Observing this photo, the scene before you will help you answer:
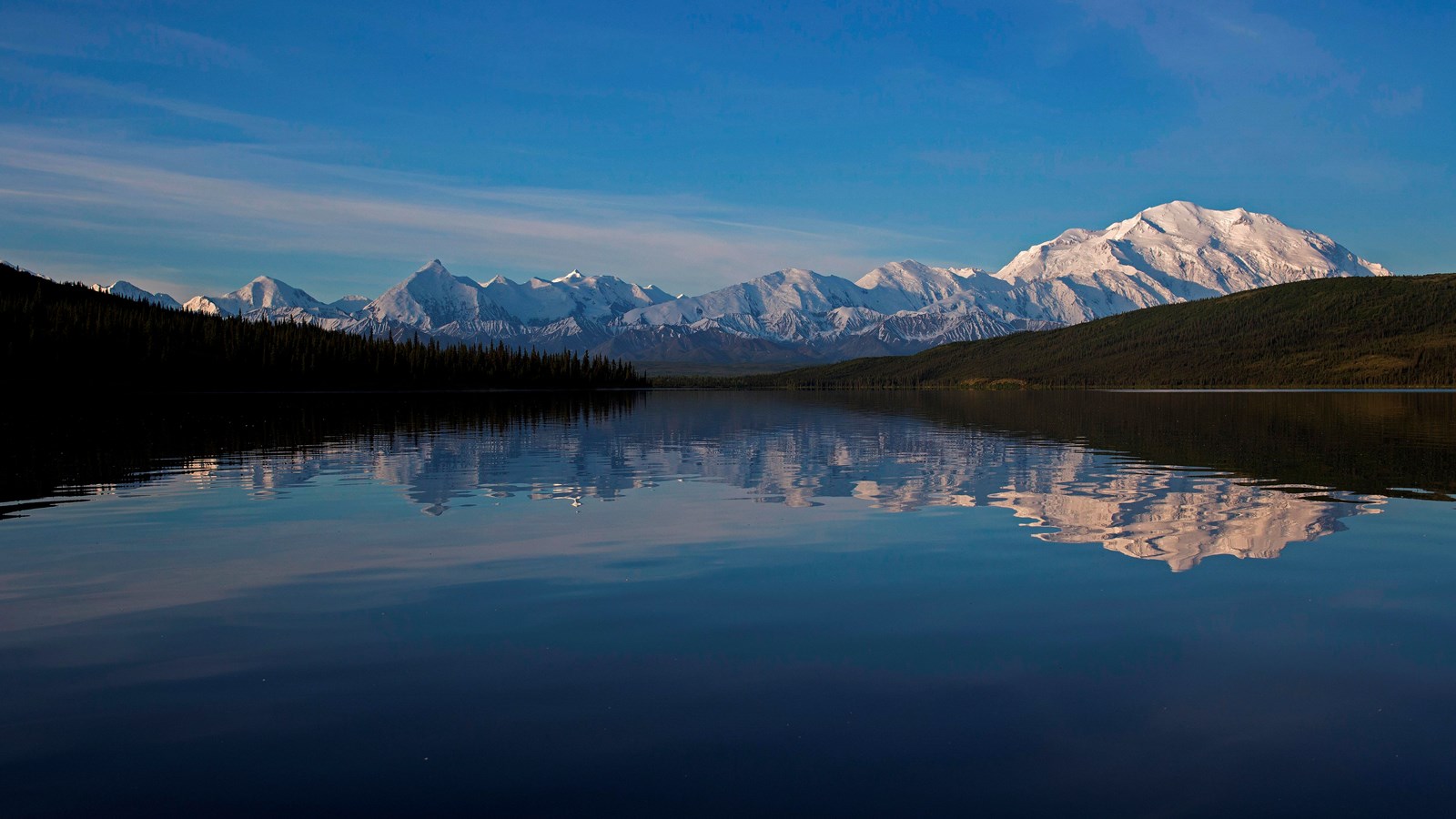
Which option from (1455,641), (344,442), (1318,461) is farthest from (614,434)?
(1455,641)

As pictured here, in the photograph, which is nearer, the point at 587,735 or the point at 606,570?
the point at 587,735

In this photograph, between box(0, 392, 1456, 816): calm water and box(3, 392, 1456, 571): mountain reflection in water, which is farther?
box(3, 392, 1456, 571): mountain reflection in water

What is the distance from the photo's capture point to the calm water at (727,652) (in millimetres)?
11570

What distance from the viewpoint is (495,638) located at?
17.5 metres

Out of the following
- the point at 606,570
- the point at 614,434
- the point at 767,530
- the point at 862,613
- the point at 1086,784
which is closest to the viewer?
the point at 1086,784

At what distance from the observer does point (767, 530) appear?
30297mm

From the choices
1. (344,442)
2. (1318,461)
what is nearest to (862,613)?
(1318,461)

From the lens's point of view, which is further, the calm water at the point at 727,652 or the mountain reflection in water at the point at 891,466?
the mountain reflection in water at the point at 891,466

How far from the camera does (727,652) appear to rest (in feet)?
54.7

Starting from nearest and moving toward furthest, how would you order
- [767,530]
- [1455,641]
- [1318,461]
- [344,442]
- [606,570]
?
[1455,641]
[606,570]
[767,530]
[1318,461]
[344,442]

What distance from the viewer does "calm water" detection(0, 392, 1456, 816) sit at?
1157cm

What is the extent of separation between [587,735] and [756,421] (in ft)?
313

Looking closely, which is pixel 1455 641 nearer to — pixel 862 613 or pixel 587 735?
pixel 862 613

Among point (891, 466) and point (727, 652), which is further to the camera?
point (891, 466)
